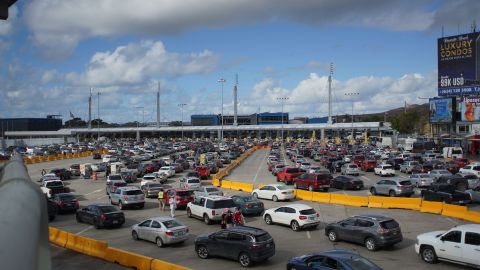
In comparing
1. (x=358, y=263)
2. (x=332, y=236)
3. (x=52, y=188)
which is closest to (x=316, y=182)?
(x=332, y=236)

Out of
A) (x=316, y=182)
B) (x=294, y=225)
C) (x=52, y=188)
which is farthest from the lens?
(x=52, y=188)

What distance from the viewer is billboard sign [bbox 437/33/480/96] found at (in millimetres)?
69562

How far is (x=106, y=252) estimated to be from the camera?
16.5 m

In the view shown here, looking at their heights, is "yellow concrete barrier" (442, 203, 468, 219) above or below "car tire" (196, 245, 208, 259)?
above

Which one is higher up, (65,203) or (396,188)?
(396,188)

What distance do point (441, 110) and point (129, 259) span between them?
71165 millimetres

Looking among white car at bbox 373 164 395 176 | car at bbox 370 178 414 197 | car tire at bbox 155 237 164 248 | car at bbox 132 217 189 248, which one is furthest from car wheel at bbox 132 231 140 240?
white car at bbox 373 164 395 176

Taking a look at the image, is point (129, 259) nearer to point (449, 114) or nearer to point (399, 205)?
point (399, 205)

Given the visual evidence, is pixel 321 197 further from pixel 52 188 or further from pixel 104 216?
pixel 52 188

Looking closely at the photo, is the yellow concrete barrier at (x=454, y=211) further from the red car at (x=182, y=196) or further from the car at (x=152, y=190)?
the car at (x=152, y=190)

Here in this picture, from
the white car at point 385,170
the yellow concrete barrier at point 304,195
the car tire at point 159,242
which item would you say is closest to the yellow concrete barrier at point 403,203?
the yellow concrete barrier at point 304,195

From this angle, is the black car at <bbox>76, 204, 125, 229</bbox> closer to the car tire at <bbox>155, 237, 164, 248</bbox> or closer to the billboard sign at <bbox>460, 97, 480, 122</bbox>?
the car tire at <bbox>155, 237, 164, 248</bbox>

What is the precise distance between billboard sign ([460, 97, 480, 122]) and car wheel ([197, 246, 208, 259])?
212 ft

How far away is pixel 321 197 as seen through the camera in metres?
29.6
